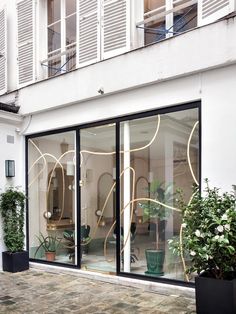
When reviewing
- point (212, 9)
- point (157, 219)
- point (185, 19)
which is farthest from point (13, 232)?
point (212, 9)

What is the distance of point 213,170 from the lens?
5.45m

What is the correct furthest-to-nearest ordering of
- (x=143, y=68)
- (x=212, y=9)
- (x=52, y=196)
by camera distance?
(x=52, y=196) → (x=143, y=68) → (x=212, y=9)

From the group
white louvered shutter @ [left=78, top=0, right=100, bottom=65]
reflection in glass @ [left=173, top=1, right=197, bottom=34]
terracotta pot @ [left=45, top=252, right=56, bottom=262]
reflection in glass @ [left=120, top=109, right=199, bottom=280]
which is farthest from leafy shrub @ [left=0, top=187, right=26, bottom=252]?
reflection in glass @ [left=173, top=1, right=197, bottom=34]

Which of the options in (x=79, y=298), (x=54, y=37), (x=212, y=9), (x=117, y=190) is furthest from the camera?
(x=54, y=37)

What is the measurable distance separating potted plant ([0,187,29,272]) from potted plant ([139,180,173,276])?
2.71 m

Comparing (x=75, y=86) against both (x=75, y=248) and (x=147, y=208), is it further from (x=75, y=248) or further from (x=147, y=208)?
(x=75, y=248)

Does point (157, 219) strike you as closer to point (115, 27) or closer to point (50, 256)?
point (50, 256)

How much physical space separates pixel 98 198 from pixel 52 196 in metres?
1.24

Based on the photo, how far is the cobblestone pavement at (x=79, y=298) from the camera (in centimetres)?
522

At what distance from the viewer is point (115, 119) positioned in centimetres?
675

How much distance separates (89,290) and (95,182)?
1.99 metres

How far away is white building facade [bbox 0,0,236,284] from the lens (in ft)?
18.2

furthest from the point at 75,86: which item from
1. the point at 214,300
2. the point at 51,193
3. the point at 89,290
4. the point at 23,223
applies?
the point at 214,300

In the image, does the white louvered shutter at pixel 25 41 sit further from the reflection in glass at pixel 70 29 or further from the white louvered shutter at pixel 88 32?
the white louvered shutter at pixel 88 32
